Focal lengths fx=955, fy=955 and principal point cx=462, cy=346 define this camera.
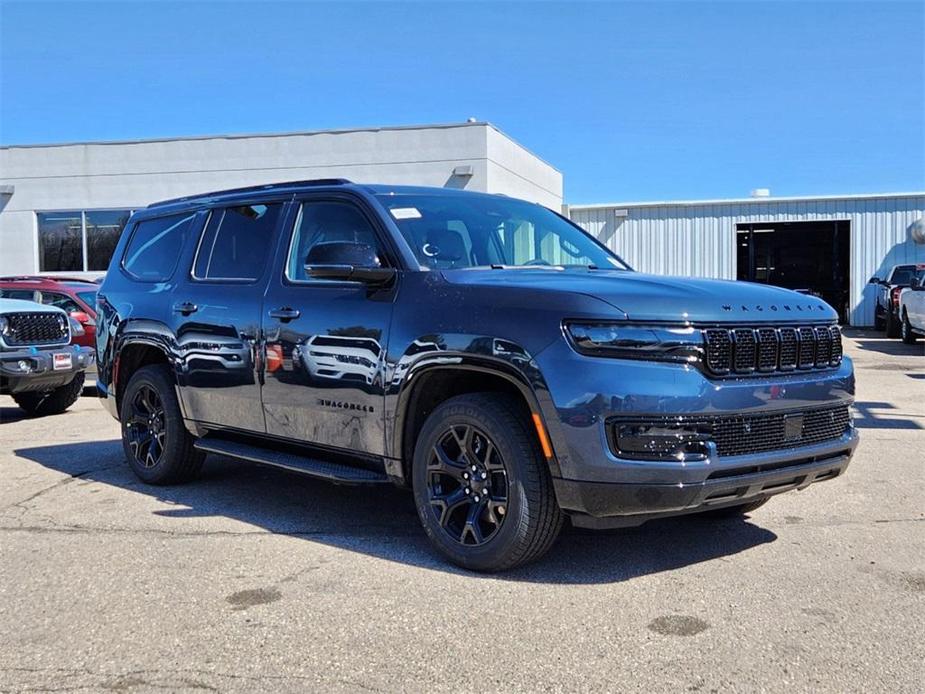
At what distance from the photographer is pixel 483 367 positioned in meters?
4.34

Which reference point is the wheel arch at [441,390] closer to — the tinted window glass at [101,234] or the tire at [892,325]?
the tire at [892,325]

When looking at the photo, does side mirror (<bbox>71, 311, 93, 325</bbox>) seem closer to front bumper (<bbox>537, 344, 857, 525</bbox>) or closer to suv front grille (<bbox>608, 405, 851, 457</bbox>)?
front bumper (<bbox>537, 344, 857, 525</bbox>)

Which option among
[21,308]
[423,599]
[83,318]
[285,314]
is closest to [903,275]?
[83,318]

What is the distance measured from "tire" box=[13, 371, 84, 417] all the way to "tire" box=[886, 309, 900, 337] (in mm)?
17991

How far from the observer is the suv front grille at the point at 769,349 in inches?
161

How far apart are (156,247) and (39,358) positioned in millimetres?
4215

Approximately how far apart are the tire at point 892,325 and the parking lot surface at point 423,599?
17094 millimetres

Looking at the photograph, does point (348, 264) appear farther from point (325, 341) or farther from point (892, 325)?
point (892, 325)

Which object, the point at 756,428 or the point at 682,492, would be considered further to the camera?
the point at 756,428

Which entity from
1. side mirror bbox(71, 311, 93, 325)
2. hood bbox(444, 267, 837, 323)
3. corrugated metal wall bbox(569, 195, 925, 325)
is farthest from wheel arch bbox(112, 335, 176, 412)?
corrugated metal wall bbox(569, 195, 925, 325)

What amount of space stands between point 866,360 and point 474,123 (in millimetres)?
9860

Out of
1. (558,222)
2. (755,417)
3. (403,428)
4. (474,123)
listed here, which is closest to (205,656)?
(403,428)

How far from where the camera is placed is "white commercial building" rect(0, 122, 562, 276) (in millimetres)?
21859

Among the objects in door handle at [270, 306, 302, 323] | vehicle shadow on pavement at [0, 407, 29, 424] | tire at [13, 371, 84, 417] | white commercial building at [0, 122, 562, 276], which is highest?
white commercial building at [0, 122, 562, 276]
